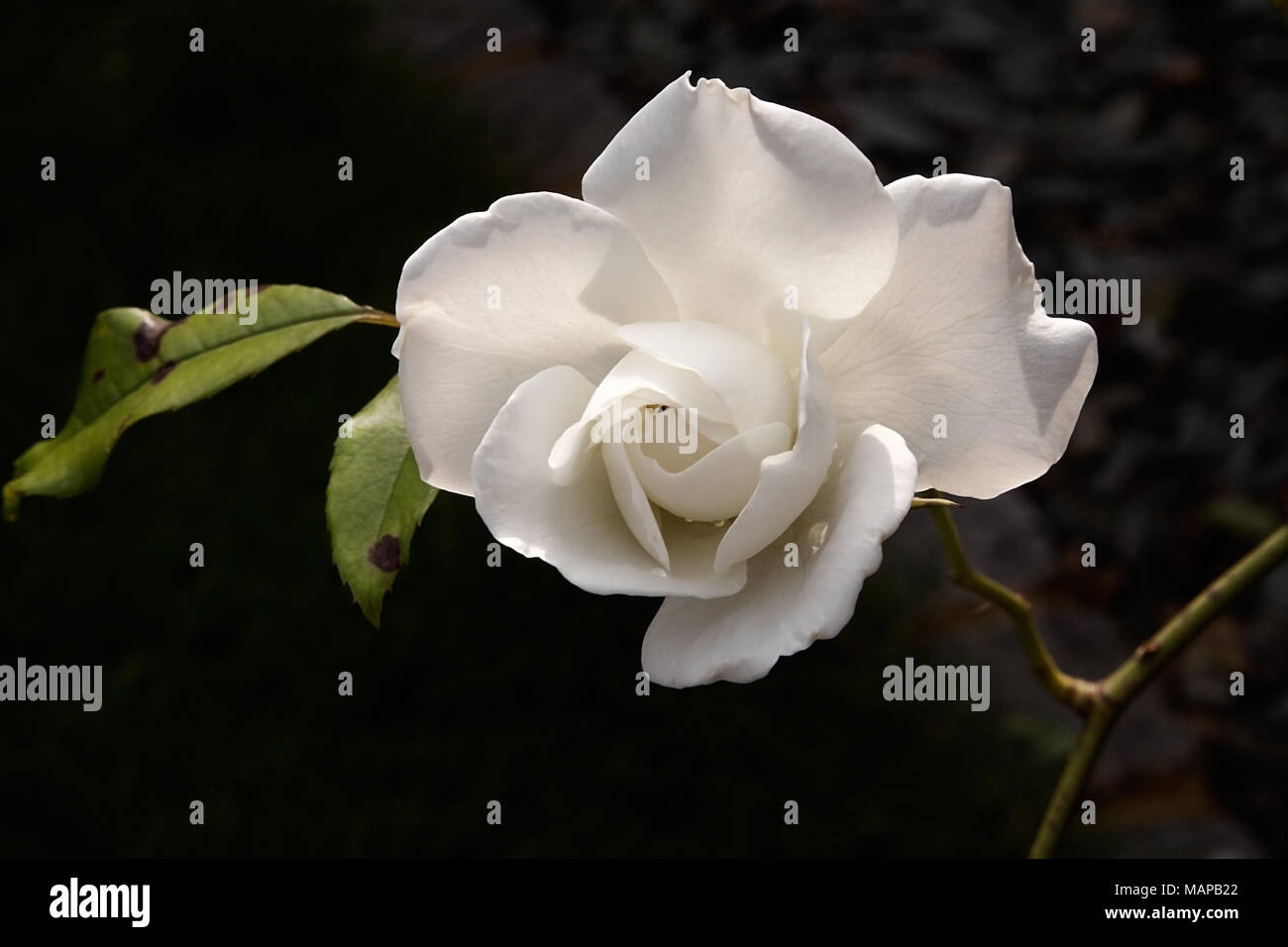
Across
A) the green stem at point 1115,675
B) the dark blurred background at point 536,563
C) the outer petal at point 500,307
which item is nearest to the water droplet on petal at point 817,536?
the outer petal at point 500,307

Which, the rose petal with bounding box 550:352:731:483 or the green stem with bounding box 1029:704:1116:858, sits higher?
the rose petal with bounding box 550:352:731:483

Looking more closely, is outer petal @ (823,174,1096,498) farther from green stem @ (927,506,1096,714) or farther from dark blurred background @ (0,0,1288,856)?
dark blurred background @ (0,0,1288,856)

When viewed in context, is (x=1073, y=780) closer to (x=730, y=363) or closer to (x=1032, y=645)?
(x=1032, y=645)

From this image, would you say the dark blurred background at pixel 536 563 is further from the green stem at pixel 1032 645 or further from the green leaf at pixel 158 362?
the green leaf at pixel 158 362

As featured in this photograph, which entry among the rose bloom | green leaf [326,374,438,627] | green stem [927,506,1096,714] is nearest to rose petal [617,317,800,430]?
the rose bloom

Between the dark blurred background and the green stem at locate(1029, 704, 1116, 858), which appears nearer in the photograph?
the green stem at locate(1029, 704, 1116, 858)

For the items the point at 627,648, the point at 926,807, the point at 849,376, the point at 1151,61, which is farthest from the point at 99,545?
the point at 1151,61

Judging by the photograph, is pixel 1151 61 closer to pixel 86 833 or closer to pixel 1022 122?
pixel 1022 122
